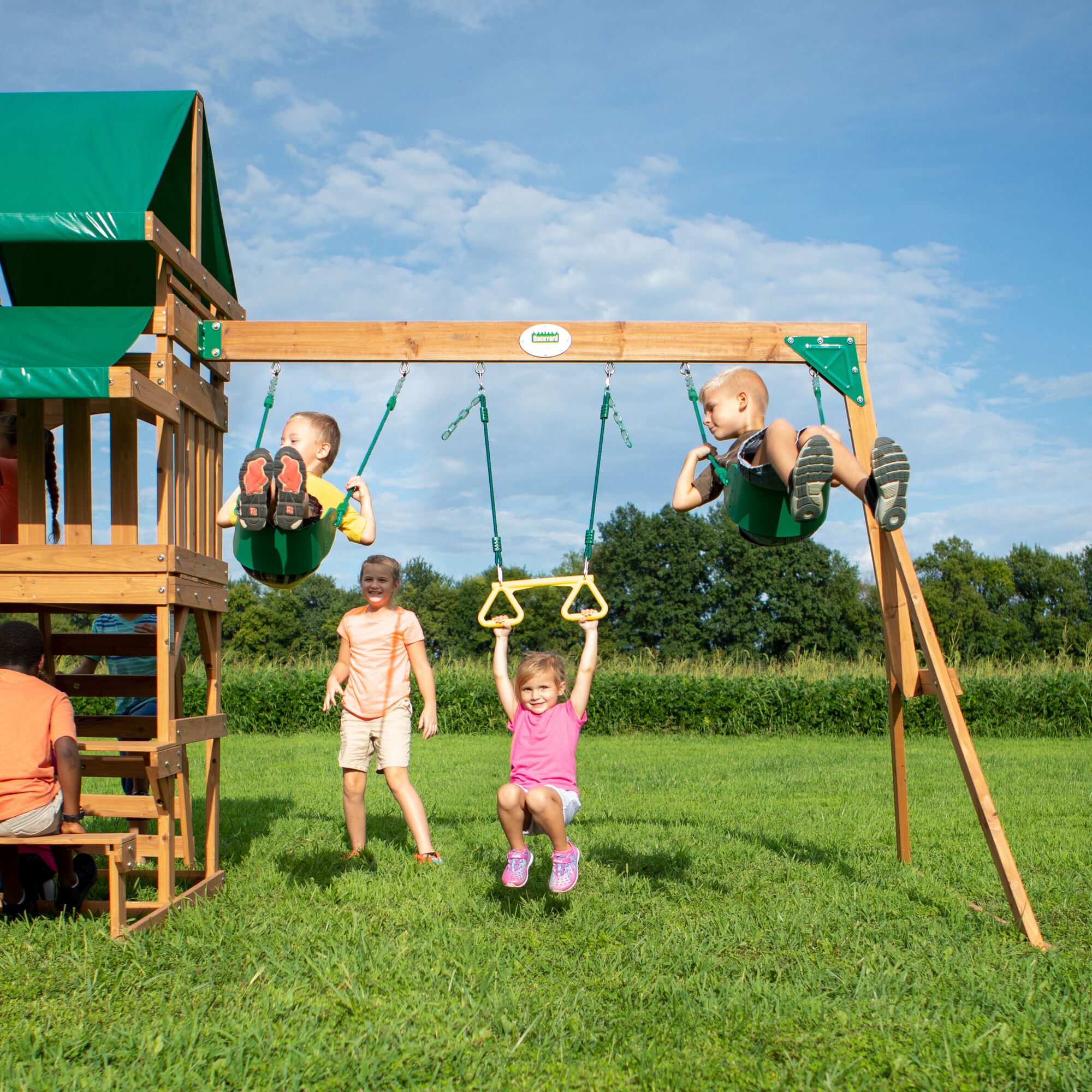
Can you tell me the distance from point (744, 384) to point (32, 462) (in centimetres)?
420

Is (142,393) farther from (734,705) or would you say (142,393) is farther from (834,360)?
(734,705)

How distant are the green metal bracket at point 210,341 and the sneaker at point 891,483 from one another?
386 cm

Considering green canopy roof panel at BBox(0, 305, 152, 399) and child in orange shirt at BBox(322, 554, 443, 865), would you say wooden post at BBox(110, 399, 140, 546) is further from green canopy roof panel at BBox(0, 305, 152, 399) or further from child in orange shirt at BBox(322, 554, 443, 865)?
child in orange shirt at BBox(322, 554, 443, 865)

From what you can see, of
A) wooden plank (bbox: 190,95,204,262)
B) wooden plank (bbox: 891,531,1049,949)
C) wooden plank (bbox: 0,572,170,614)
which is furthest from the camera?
wooden plank (bbox: 190,95,204,262)

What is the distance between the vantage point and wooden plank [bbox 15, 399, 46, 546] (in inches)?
212

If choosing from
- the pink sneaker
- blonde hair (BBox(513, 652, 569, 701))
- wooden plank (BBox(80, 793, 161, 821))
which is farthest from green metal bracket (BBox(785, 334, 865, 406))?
wooden plank (BBox(80, 793, 161, 821))

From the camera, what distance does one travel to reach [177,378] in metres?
5.42

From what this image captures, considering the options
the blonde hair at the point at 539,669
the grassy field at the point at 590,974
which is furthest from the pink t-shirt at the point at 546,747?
the grassy field at the point at 590,974

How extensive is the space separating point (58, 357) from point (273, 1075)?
3.67 metres

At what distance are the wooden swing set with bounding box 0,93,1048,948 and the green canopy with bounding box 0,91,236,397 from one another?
2 centimetres

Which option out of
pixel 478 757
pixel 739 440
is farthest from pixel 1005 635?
pixel 739 440

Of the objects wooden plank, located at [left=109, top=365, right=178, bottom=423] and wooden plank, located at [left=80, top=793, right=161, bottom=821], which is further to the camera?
wooden plank, located at [left=80, top=793, right=161, bottom=821]

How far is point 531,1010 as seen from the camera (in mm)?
3744

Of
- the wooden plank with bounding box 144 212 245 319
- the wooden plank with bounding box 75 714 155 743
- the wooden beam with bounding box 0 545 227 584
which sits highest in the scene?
the wooden plank with bounding box 144 212 245 319
